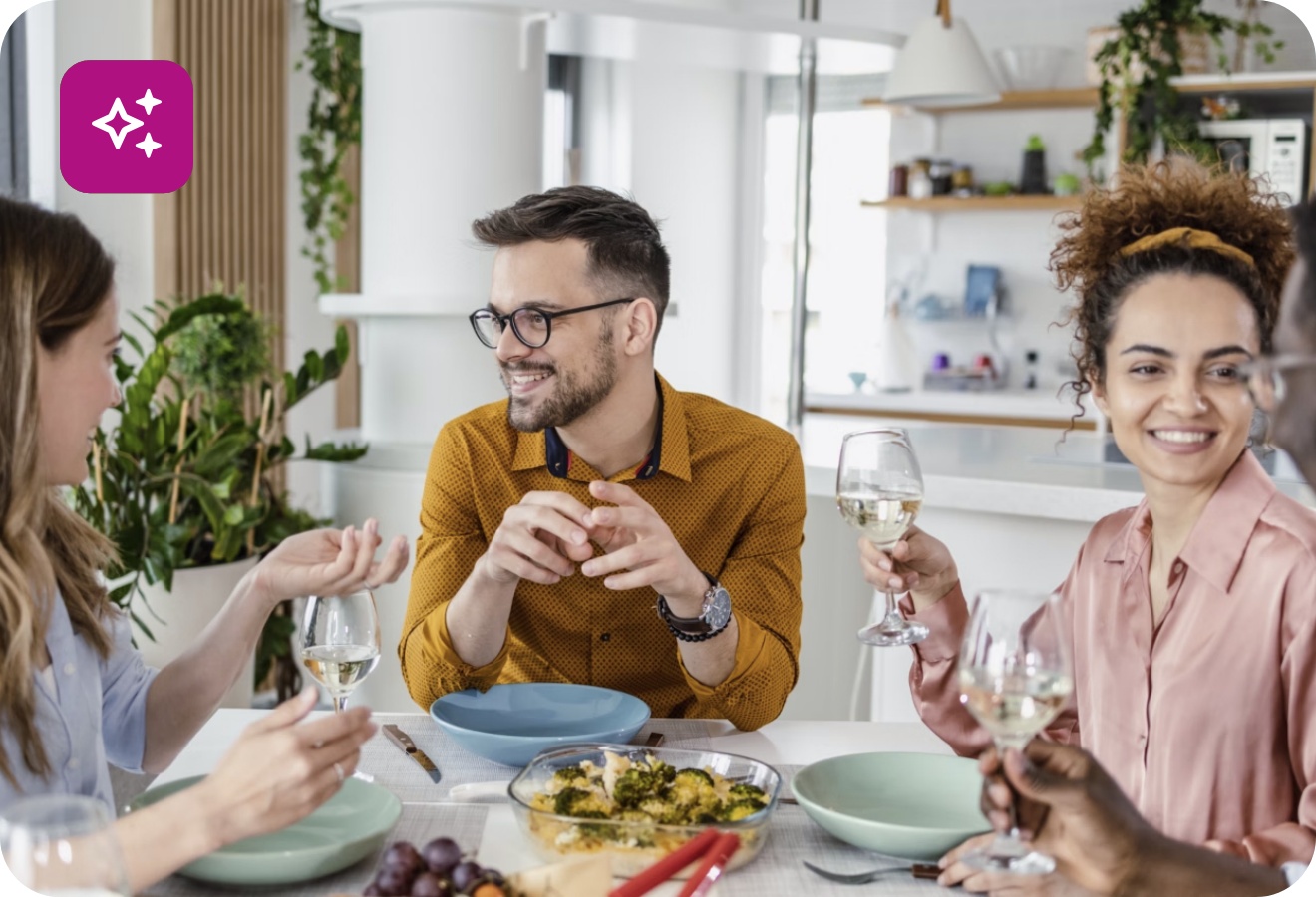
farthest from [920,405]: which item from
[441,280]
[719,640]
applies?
[719,640]

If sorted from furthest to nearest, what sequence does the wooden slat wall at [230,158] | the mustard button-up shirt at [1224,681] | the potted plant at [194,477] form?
the wooden slat wall at [230,158]
the potted plant at [194,477]
the mustard button-up shirt at [1224,681]

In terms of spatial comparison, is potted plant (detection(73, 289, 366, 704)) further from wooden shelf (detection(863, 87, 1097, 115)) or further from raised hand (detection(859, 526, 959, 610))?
wooden shelf (detection(863, 87, 1097, 115))

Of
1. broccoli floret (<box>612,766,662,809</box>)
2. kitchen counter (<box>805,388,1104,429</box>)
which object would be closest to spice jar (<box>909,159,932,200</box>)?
kitchen counter (<box>805,388,1104,429</box>)

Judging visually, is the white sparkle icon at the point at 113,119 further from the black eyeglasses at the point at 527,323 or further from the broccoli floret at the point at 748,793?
the broccoli floret at the point at 748,793

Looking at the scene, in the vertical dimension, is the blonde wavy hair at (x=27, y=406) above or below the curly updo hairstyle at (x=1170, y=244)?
below

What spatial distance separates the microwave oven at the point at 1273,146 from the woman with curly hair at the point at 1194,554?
4.08 metres

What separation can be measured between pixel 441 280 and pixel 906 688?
4.96 feet

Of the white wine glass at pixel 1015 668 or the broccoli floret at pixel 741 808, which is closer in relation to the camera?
the white wine glass at pixel 1015 668

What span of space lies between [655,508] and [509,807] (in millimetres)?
720

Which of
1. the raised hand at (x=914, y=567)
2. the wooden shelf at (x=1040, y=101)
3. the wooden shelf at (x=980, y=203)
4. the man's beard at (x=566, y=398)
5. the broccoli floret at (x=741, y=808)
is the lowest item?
the broccoli floret at (x=741, y=808)

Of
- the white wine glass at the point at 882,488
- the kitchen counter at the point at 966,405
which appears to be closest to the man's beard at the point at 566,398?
the white wine glass at the point at 882,488

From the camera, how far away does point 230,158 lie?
4.98 metres

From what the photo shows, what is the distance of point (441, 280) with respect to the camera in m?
3.46

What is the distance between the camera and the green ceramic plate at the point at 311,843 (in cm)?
116
